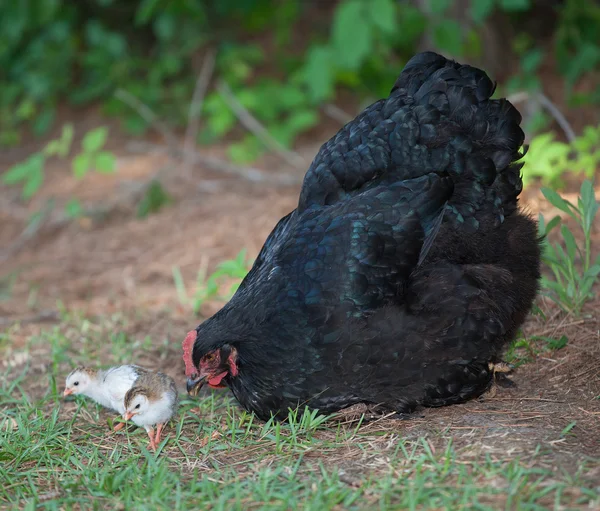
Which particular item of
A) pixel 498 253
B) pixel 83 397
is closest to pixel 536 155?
pixel 498 253

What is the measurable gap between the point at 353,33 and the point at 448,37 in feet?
3.41

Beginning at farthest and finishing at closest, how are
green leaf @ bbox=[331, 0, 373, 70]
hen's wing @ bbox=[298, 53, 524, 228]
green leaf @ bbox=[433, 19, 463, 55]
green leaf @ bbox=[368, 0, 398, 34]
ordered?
green leaf @ bbox=[433, 19, 463, 55] → green leaf @ bbox=[331, 0, 373, 70] → green leaf @ bbox=[368, 0, 398, 34] → hen's wing @ bbox=[298, 53, 524, 228]

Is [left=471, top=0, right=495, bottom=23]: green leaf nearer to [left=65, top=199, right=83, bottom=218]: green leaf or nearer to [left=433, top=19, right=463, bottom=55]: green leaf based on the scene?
[left=433, top=19, right=463, bottom=55]: green leaf

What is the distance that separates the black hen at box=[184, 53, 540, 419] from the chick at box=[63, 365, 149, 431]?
46 cm

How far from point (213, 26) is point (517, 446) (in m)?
8.23

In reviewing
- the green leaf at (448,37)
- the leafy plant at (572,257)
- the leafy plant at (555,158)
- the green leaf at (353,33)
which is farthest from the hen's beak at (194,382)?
the green leaf at (448,37)

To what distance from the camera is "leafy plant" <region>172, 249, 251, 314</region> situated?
15.7ft

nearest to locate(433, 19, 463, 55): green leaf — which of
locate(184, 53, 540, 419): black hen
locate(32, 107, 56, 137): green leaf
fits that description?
locate(184, 53, 540, 419): black hen

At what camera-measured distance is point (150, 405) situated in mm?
3602

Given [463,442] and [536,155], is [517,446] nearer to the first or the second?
[463,442]

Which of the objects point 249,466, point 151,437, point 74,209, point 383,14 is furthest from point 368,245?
point 74,209

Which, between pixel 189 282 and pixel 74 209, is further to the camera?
pixel 74 209

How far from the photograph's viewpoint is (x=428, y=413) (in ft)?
12.1

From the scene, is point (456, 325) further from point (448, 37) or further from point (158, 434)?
point (448, 37)
